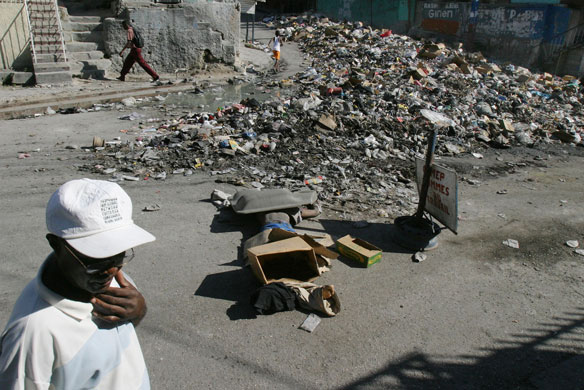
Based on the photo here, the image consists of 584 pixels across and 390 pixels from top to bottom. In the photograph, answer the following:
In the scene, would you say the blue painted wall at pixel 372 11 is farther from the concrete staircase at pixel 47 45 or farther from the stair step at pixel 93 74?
the concrete staircase at pixel 47 45

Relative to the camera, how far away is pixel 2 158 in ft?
21.4

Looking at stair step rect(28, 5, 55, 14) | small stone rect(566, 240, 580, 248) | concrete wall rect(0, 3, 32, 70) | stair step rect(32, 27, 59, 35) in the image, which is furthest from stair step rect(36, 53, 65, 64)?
small stone rect(566, 240, 580, 248)

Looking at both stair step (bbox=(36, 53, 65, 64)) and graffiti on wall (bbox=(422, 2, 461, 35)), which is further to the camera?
graffiti on wall (bbox=(422, 2, 461, 35))

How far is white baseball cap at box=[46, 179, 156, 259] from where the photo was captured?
127cm

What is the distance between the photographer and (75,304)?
1319mm

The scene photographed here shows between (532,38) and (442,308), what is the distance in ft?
66.9

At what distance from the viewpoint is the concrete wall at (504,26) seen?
19.1m

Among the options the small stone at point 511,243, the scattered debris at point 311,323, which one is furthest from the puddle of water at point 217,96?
the scattered debris at point 311,323

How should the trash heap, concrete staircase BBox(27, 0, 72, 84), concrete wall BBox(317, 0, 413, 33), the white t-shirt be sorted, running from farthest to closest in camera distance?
concrete wall BBox(317, 0, 413, 33)
concrete staircase BBox(27, 0, 72, 84)
the trash heap
the white t-shirt

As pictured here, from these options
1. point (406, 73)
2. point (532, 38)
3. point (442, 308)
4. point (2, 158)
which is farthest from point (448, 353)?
point (532, 38)

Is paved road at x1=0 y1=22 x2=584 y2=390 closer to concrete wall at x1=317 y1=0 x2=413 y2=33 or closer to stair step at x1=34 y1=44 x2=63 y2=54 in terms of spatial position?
stair step at x1=34 y1=44 x2=63 y2=54

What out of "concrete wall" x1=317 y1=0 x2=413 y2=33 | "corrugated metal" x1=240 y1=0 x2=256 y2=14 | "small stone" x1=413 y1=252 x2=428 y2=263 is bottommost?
"small stone" x1=413 y1=252 x2=428 y2=263

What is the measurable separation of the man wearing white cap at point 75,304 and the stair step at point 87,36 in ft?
43.8

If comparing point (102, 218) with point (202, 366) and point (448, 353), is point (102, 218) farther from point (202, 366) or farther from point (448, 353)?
point (448, 353)
